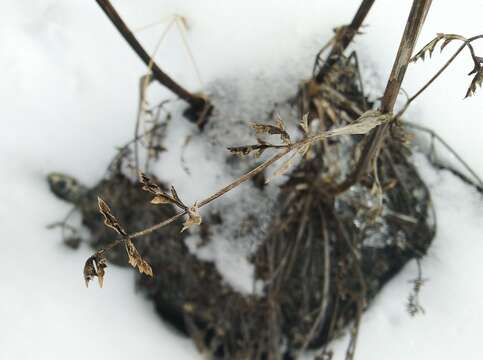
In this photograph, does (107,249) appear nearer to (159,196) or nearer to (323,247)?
(159,196)

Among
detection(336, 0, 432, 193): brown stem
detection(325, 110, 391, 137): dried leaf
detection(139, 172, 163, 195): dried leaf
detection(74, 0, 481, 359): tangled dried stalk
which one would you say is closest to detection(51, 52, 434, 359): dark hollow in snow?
detection(74, 0, 481, 359): tangled dried stalk

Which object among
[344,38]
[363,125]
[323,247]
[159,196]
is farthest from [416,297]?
[159,196]

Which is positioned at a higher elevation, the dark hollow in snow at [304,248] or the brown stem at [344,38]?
the brown stem at [344,38]

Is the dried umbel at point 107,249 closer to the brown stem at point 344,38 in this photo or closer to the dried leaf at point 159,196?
the dried leaf at point 159,196

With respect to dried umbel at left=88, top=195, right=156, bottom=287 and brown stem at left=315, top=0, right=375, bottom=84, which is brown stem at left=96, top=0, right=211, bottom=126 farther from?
dried umbel at left=88, top=195, right=156, bottom=287

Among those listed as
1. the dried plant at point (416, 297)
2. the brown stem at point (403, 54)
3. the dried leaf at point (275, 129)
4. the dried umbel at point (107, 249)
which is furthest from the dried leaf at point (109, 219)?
the dried plant at point (416, 297)
